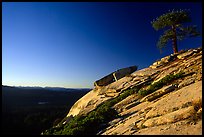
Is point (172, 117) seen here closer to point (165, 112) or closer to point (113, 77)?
point (165, 112)

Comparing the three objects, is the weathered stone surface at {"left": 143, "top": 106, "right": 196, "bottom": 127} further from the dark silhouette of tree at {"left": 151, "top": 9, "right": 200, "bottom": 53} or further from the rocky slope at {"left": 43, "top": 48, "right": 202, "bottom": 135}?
the dark silhouette of tree at {"left": 151, "top": 9, "right": 200, "bottom": 53}

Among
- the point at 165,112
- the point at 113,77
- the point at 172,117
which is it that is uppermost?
the point at 113,77

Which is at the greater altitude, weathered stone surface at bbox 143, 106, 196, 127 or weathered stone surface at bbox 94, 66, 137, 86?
weathered stone surface at bbox 94, 66, 137, 86

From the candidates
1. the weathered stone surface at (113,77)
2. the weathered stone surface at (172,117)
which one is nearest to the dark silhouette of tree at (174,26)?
the weathered stone surface at (113,77)

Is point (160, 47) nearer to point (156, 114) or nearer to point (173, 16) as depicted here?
point (173, 16)

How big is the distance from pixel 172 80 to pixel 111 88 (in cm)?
939

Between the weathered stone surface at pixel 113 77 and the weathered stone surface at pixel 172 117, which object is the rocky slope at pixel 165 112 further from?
the weathered stone surface at pixel 113 77

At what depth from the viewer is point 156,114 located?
12.7 metres

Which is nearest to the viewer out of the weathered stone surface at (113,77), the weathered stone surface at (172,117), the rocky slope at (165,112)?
the rocky slope at (165,112)

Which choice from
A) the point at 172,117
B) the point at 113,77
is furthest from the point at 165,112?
the point at 113,77

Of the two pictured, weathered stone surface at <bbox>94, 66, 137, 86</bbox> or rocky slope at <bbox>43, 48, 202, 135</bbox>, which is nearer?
rocky slope at <bbox>43, 48, 202, 135</bbox>

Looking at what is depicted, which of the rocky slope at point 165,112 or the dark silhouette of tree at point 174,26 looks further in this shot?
the dark silhouette of tree at point 174,26

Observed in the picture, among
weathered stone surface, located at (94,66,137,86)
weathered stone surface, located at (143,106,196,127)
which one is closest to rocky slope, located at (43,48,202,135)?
weathered stone surface, located at (143,106,196,127)

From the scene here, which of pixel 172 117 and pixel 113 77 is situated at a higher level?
pixel 113 77
